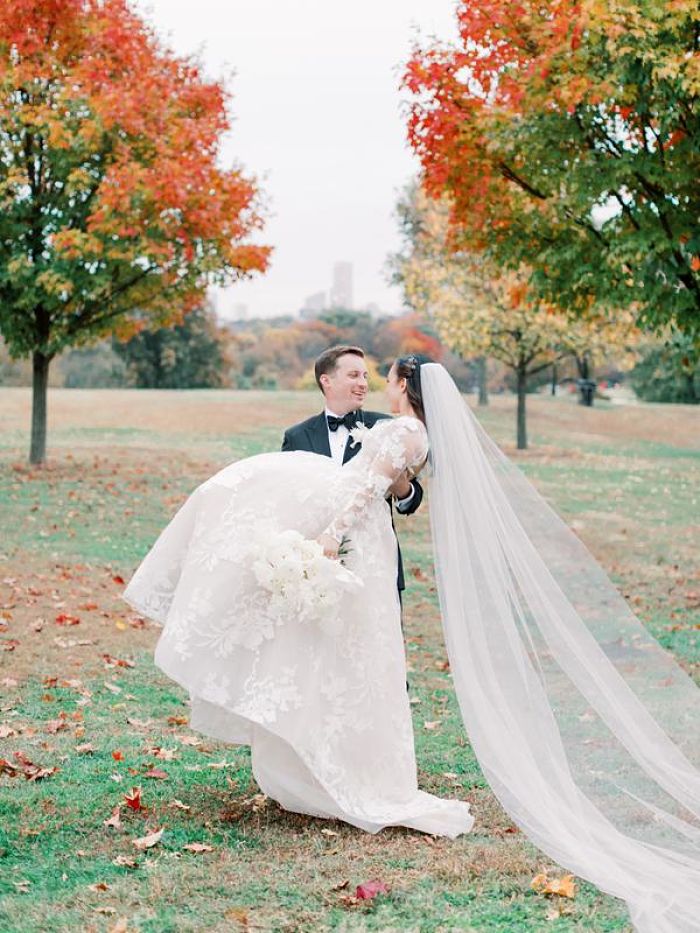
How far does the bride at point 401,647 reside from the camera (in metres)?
5.27

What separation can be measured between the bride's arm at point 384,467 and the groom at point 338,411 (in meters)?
0.41

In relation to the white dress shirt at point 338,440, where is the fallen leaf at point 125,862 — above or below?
below

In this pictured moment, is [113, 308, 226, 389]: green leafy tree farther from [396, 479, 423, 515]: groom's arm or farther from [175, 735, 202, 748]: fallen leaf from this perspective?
[396, 479, 423, 515]: groom's arm

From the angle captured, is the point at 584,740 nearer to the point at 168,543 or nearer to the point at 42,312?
the point at 168,543

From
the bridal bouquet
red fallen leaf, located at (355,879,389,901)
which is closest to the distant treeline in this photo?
the bridal bouquet

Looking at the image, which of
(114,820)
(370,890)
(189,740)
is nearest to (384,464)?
(370,890)

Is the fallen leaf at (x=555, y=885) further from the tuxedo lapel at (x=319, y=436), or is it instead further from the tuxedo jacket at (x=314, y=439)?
Answer: the tuxedo lapel at (x=319, y=436)

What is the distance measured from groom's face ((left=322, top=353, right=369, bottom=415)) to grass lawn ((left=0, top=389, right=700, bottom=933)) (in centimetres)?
219

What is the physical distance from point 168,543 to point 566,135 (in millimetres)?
7743

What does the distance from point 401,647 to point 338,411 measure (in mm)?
1534

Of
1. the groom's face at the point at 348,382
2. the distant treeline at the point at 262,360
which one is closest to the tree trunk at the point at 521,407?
the distant treeline at the point at 262,360

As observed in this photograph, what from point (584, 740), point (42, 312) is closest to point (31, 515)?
point (42, 312)

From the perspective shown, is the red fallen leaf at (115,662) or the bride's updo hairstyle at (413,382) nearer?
the bride's updo hairstyle at (413,382)

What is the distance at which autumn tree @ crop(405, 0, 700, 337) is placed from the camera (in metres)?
10.4
